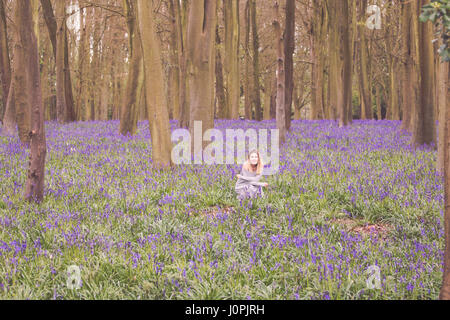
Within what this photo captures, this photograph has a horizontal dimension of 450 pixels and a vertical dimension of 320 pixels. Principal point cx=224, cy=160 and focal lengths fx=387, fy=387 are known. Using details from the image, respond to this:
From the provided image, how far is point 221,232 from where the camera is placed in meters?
4.76

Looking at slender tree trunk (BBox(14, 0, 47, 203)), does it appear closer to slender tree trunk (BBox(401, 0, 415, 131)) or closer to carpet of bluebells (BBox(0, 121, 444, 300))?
carpet of bluebells (BBox(0, 121, 444, 300))

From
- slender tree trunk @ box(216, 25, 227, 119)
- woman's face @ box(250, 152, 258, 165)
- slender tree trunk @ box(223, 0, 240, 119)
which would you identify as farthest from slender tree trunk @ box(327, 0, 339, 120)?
woman's face @ box(250, 152, 258, 165)

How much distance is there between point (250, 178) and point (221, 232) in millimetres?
1457

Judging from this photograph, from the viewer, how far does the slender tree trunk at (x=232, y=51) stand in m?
19.5

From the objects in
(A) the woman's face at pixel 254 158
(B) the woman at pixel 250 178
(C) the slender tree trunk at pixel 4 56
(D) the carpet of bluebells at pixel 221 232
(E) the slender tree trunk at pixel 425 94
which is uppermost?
(C) the slender tree trunk at pixel 4 56

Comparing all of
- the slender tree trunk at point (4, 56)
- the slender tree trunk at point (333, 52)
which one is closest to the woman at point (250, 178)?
the slender tree trunk at point (4, 56)

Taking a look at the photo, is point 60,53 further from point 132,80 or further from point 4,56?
point 132,80

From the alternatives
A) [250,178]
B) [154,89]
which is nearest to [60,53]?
[154,89]

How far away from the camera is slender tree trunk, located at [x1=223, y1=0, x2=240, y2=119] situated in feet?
64.0

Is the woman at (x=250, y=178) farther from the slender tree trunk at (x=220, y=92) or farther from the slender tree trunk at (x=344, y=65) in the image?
the slender tree trunk at (x=220, y=92)

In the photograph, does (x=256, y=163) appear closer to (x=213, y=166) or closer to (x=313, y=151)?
(x=213, y=166)

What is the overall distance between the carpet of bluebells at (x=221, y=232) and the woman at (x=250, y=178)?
0.69 feet

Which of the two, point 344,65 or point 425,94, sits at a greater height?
point 344,65

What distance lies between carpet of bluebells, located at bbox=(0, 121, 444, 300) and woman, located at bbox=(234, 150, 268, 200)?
211 mm
